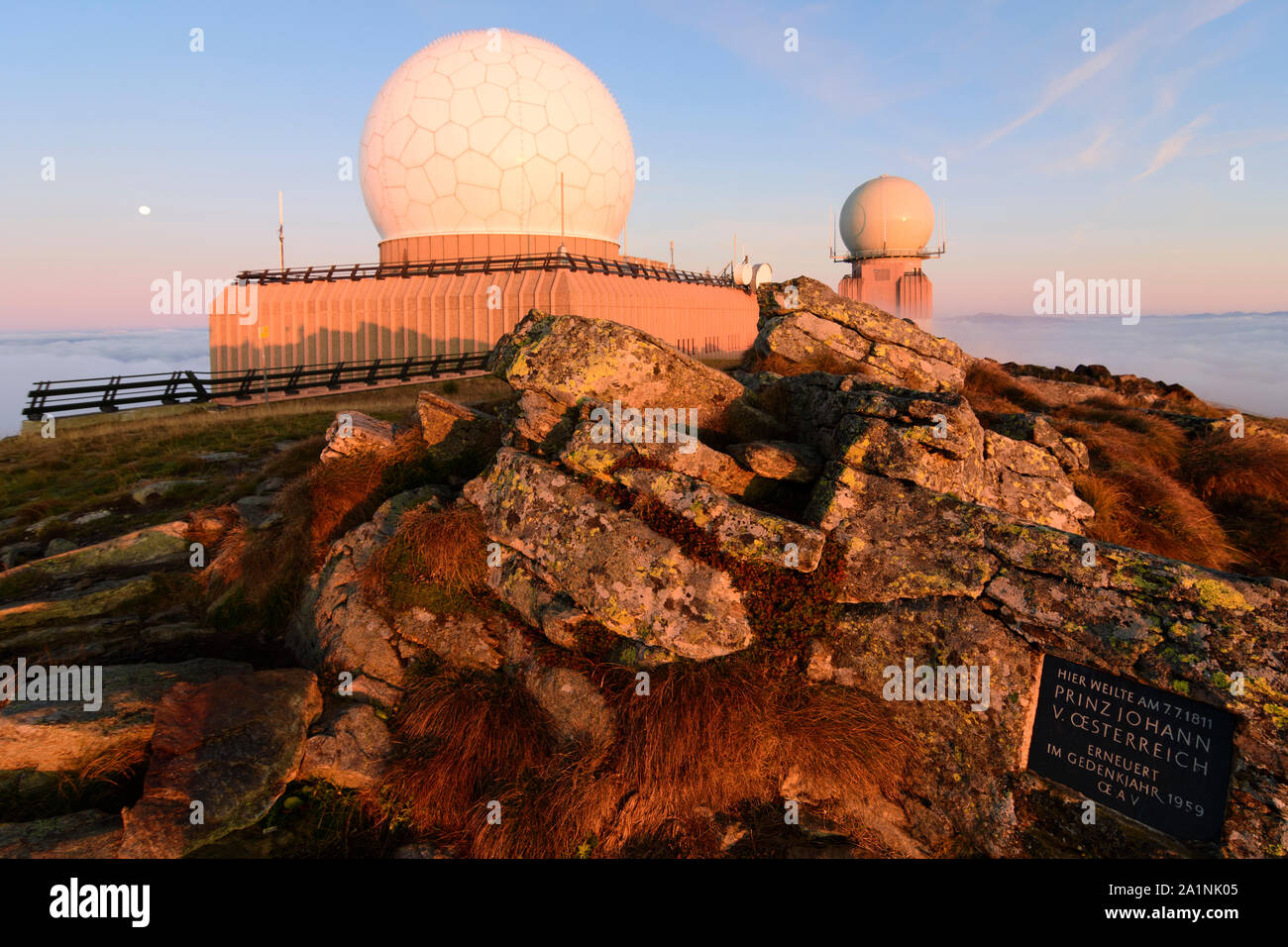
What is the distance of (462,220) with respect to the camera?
31.6 meters

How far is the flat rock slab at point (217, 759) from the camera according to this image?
4699 mm

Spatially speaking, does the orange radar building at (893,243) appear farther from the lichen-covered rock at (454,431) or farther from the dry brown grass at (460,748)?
the dry brown grass at (460,748)

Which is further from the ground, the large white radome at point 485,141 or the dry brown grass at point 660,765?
the large white radome at point 485,141

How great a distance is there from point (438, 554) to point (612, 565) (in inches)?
72.0

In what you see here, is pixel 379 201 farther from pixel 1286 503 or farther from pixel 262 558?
pixel 1286 503

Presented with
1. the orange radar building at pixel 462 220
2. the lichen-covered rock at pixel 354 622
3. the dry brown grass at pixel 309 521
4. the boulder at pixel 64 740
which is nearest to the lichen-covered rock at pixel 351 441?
the dry brown grass at pixel 309 521

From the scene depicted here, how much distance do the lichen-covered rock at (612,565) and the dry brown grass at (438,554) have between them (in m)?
0.23

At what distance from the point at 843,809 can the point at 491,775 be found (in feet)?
9.27

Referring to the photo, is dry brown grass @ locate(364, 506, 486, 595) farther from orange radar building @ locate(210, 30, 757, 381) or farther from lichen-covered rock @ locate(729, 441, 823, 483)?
orange radar building @ locate(210, 30, 757, 381)

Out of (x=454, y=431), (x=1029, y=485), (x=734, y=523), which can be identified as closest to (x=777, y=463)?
(x=734, y=523)

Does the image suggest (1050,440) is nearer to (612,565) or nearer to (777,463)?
(777,463)
